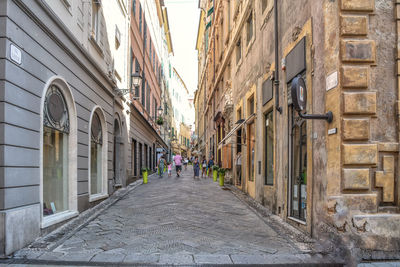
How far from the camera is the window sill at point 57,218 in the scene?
6.34 metres

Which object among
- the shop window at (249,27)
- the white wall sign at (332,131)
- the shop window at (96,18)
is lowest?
the white wall sign at (332,131)

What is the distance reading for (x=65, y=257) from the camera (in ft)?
16.2

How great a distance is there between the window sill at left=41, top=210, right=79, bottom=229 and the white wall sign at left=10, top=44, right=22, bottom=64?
2.61m

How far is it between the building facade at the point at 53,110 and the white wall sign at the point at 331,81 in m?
4.51

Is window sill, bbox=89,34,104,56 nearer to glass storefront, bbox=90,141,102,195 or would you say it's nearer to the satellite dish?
glass storefront, bbox=90,141,102,195

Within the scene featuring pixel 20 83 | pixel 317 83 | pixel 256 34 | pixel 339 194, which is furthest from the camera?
pixel 256 34

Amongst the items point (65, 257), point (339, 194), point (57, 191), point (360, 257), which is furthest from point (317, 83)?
point (57, 191)

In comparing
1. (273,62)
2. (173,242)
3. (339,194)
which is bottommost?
(173,242)

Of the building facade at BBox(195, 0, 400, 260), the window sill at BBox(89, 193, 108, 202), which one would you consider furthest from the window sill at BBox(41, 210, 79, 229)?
the building facade at BBox(195, 0, 400, 260)

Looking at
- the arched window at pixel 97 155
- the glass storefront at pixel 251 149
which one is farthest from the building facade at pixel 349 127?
the arched window at pixel 97 155

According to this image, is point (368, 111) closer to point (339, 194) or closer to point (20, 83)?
point (339, 194)

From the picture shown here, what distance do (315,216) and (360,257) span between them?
1.09 m

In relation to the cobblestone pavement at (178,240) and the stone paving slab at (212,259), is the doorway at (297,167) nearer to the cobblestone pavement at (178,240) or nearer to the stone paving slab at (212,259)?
the cobblestone pavement at (178,240)

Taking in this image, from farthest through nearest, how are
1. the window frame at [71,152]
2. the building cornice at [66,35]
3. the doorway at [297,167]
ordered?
the window frame at [71,152]
the doorway at [297,167]
the building cornice at [66,35]
